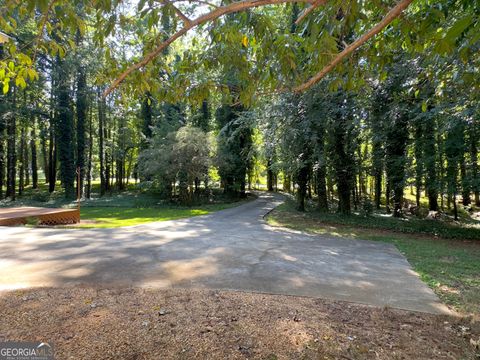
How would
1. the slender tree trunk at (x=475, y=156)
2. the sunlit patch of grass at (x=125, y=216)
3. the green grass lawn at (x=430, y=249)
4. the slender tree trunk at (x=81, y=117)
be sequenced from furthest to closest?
1. the slender tree trunk at (x=81, y=117)
2. the sunlit patch of grass at (x=125, y=216)
3. the slender tree trunk at (x=475, y=156)
4. the green grass lawn at (x=430, y=249)

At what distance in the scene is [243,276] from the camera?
434 centimetres

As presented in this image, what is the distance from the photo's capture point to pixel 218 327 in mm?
2641

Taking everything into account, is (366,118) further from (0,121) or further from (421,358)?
(0,121)

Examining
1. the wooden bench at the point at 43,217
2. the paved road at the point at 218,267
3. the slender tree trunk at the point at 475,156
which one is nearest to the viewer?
the paved road at the point at 218,267

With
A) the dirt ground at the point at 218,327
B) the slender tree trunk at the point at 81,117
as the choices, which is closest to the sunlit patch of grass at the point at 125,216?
the slender tree trunk at the point at 81,117

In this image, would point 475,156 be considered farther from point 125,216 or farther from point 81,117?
point 81,117

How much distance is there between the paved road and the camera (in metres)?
3.83

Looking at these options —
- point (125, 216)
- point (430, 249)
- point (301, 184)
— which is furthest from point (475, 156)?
point (125, 216)

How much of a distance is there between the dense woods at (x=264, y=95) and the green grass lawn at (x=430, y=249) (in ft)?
5.45

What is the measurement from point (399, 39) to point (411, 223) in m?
10.3

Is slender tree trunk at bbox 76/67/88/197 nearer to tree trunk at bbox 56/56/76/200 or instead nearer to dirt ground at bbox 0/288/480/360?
tree trunk at bbox 56/56/76/200

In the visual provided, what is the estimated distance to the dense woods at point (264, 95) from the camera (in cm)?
262

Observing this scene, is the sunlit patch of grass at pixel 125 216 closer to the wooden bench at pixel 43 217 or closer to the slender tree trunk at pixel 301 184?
the wooden bench at pixel 43 217

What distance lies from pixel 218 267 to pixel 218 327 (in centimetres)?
216
